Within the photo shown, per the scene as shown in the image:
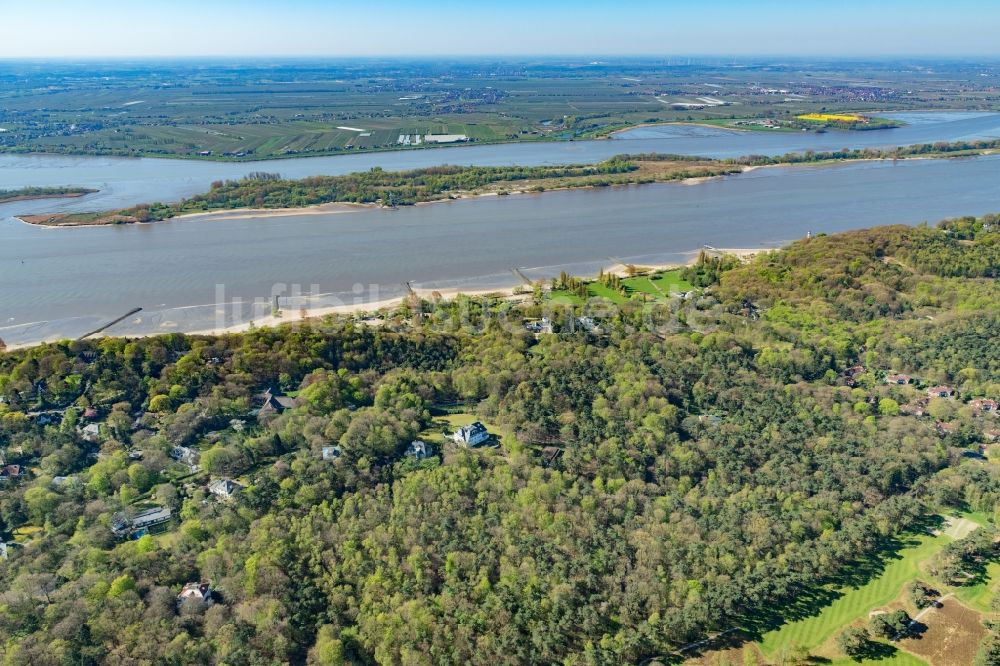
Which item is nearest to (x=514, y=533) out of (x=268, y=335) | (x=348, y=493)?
(x=348, y=493)

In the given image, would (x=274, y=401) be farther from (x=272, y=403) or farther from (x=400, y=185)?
(x=400, y=185)

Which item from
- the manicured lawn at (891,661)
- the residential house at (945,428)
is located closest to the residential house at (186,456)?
the manicured lawn at (891,661)

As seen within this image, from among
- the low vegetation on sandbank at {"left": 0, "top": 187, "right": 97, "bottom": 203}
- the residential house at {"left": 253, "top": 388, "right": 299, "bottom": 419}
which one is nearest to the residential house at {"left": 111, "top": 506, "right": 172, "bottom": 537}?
the residential house at {"left": 253, "top": 388, "right": 299, "bottom": 419}

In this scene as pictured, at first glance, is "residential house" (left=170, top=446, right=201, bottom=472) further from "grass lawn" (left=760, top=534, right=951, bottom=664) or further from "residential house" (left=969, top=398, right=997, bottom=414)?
"residential house" (left=969, top=398, right=997, bottom=414)

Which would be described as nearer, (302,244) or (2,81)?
(302,244)

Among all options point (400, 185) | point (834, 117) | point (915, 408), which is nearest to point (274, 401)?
point (915, 408)

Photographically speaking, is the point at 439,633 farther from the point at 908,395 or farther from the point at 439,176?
the point at 439,176
